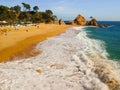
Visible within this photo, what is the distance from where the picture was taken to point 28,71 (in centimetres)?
1677

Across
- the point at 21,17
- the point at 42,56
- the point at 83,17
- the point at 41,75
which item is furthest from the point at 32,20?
the point at 41,75

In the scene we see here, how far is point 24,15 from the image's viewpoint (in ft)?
344

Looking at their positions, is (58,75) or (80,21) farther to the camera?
(80,21)

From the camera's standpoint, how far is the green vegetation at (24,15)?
3260 inches

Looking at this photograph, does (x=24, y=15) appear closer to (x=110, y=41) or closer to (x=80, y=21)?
(x=80, y=21)

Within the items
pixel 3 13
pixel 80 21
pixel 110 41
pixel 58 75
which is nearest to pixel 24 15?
pixel 3 13

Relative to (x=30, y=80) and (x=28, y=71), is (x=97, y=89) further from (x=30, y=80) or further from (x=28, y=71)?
(x=28, y=71)

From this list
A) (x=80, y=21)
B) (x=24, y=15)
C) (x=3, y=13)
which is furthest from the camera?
(x=80, y=21)

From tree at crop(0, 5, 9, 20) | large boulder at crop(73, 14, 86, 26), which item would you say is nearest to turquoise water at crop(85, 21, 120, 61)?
tree at crop(0, 5, 9, 20)

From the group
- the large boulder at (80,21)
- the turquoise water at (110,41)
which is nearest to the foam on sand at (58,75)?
the turquoise water at (110,41)

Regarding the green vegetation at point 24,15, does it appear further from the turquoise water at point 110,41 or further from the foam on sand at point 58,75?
the foam on sand at point 58,75

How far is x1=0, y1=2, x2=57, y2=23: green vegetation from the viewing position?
8281cm

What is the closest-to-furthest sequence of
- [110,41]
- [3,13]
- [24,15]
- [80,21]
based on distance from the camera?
[110,41] < [3,13] < [24,15] < [80,21]

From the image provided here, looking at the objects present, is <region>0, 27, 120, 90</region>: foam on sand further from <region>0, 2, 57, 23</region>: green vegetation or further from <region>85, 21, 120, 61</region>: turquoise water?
<region>0, 2, 57, 23</region>: green vegetation
